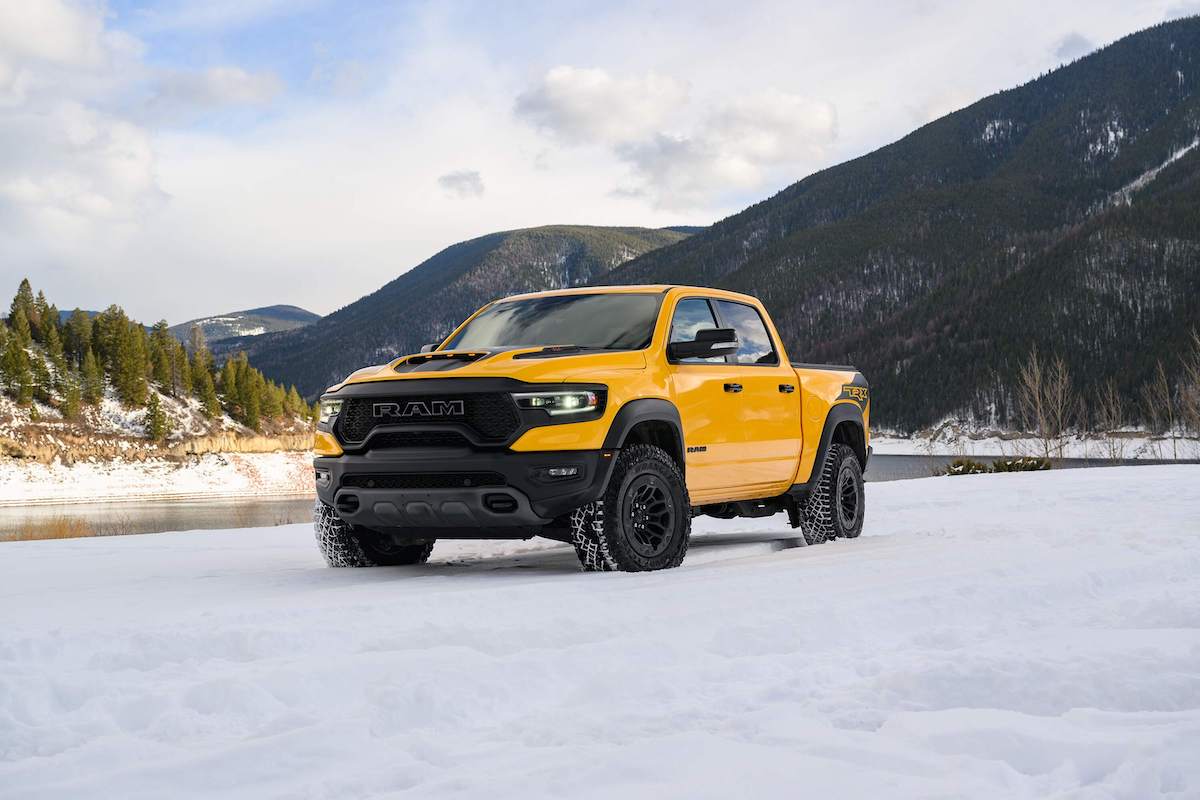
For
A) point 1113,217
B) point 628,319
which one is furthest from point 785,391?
point 1113,217

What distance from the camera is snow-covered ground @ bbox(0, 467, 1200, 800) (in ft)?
9.80

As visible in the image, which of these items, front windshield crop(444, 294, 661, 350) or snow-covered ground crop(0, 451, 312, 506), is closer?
front windshield crop(444, 294, 661, 350)

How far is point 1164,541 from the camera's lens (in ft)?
25.3

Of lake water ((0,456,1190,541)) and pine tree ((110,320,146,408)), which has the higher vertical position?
pine tree ((110,320,146,408))

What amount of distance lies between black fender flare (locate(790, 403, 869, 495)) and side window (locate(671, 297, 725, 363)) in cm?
154

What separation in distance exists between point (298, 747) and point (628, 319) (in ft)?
15.9

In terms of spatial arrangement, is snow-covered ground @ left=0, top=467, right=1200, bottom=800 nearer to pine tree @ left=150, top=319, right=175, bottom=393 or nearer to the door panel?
the door panel

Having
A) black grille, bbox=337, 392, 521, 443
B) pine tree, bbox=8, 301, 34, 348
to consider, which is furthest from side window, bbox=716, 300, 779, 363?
pine tree, bbox=8, 301, 34, 348

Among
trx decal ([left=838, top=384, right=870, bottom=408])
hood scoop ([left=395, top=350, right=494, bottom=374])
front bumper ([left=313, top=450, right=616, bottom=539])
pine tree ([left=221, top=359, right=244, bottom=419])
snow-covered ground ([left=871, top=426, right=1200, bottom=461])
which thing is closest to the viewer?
front bumper ([left=313, top=450, right=616, bottom=539])

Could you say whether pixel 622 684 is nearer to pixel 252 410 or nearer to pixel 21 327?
pixel 21 327

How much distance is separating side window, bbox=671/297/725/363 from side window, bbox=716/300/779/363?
7.5 inches

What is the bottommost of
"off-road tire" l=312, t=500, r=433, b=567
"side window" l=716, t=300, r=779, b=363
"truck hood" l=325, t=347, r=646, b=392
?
"off-road tire" l=312, t=500, r=433, b=567

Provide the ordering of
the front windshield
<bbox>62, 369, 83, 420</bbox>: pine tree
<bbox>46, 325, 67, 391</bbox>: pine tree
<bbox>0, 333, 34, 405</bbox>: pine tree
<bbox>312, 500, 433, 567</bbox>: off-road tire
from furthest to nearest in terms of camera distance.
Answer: <bbox>46, 325, 67, 391</bbox>: pine tree, <bbox>62, 369, 83, 420</bbox>: pine tree, <bbox>0, 333, 34, 405</bbox>: pine tree, <bbox>312, 500, 433, 567</bbox>: off-road tire, the front windshield

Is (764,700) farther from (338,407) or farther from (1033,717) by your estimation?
(338,407)
